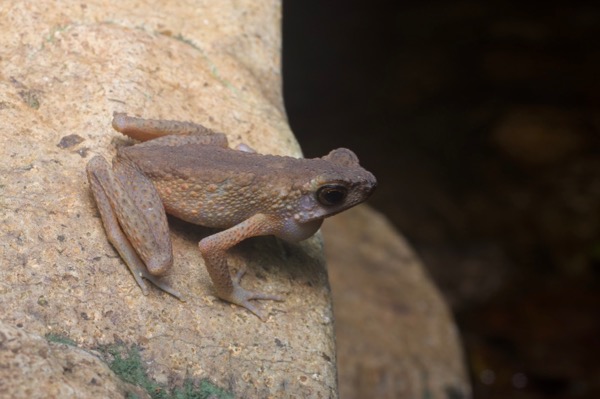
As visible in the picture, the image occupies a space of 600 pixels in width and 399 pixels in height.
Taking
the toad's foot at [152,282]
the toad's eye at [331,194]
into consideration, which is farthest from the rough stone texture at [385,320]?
the toad's foot at [152,282]

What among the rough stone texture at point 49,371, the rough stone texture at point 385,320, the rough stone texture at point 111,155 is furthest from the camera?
the rough stone texture at point 385,320

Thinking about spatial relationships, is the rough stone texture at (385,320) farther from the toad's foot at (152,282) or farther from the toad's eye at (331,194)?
the toad's foot at (152,282)

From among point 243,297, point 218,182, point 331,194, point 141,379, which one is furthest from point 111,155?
point 141,379

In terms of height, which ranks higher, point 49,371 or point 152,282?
point 49,371

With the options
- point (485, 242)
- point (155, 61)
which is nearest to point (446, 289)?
point (485, 242)

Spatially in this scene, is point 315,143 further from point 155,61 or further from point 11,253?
point 11,253

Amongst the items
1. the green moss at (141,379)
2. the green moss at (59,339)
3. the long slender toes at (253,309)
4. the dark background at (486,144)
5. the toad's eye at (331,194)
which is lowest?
the dark background at (486,144)

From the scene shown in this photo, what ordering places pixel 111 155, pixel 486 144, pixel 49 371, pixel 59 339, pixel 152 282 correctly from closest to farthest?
pixel 49 371, pixel 59 339, pixel 152 282, pixel 111 155, pixel 486 144

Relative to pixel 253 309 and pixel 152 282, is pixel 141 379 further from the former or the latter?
pixel 253 309
